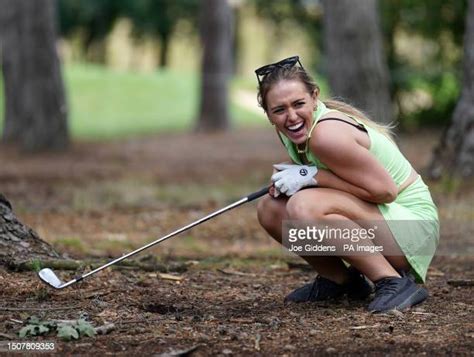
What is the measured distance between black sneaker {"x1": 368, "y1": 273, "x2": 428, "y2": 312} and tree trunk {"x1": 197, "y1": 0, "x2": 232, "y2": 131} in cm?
1582

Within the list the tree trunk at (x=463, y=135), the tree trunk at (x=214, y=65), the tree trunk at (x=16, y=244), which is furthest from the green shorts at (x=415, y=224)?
the tree trunk at (x=214, y=65)

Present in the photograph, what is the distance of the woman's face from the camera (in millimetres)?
4211

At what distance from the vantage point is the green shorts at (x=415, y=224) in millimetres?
4340

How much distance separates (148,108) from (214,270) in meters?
21.4

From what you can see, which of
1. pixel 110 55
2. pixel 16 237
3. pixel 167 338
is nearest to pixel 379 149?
pixel 167 338

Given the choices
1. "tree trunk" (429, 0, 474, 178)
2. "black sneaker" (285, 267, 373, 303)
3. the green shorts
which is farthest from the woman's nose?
"tree trunk" (429, 0, 474, 178)

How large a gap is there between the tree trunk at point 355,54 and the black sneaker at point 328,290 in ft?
20.0

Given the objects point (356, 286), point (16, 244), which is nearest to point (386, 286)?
point (356, 286)

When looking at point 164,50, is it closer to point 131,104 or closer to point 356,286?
point 131,104

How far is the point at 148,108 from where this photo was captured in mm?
26531

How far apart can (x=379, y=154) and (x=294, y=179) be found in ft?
1.27

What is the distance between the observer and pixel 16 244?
16.0 feet

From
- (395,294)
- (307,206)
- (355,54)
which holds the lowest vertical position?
(395,294)

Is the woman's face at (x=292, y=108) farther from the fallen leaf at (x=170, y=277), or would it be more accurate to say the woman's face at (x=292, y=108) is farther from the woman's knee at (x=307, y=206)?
the fallen leaf at (x=170, y=277)
